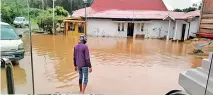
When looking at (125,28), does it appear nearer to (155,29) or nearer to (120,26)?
(120,26)

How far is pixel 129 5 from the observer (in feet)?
90.7

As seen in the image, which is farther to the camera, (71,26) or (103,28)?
(103,28)

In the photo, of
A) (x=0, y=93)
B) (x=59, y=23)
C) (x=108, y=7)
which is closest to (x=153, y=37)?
(x=108, y=7)

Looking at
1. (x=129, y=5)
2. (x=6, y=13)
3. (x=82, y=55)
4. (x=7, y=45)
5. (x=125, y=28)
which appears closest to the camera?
(x=6, y=13)

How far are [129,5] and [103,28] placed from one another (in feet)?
17.2

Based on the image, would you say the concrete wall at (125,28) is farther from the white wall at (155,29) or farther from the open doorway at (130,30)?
the open doorway at (130,30)

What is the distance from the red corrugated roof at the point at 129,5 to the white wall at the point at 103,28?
371 centimetres

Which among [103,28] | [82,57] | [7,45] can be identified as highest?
[103,28]

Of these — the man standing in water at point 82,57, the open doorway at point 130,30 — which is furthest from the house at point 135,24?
the man standing in water at point 82,57

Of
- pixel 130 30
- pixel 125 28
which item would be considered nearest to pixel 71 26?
pixel 125 28

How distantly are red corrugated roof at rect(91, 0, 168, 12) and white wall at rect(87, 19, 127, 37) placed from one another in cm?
371

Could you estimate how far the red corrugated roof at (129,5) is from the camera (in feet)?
90.9

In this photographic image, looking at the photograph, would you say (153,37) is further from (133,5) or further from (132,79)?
(132,79)

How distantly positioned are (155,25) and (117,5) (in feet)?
20.6
